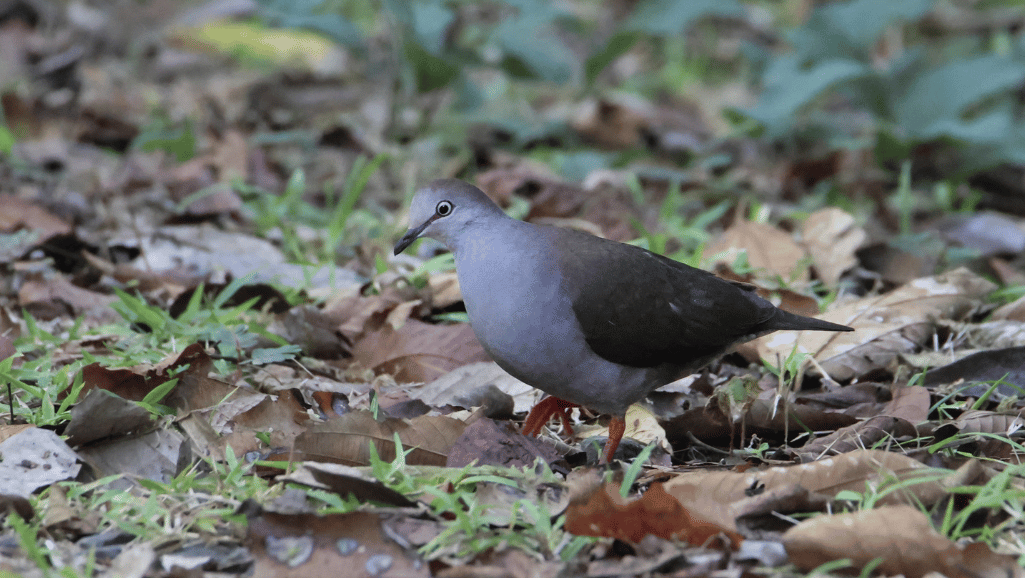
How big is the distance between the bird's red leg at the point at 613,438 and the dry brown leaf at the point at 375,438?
47 centimetres

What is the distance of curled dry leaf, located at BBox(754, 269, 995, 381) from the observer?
158 inches

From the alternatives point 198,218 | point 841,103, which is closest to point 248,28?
point 198,218

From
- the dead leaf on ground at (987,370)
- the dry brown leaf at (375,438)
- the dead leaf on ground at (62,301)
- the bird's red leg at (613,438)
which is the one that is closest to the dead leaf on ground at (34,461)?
the dry brown leaf at (375,438)

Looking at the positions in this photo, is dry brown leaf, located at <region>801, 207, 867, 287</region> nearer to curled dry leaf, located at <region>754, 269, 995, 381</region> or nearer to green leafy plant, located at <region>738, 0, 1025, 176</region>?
curled dry leaf, located at <region>754, 269, 995, 381</region>

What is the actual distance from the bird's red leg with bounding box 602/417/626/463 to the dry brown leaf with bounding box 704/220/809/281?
5.62ft

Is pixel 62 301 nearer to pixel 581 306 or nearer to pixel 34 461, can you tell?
pixel 34 461

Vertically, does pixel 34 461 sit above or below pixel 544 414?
above

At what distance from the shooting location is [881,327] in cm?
409

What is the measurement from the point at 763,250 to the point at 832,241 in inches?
14.1

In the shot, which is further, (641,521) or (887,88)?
(887,88)

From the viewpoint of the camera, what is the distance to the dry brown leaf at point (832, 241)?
4930mm

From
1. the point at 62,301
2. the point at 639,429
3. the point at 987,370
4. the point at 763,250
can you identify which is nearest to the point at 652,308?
the point at 639,429

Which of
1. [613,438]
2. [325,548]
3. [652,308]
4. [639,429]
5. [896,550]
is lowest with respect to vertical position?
[639,429]

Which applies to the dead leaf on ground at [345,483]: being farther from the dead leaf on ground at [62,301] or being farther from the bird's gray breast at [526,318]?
the dead leaf on ground at [62,301]
